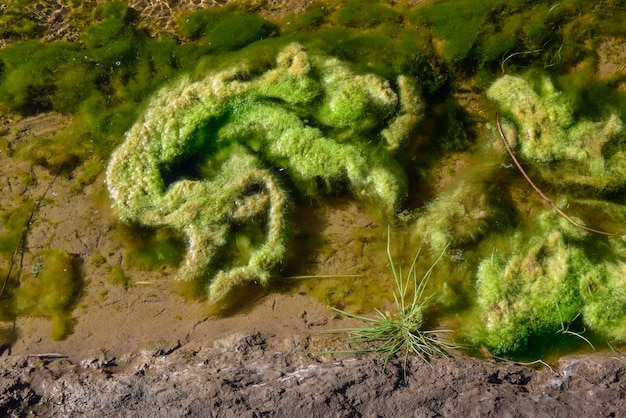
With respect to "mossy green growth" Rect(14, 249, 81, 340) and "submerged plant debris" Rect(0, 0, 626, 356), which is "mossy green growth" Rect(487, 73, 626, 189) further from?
"mossy green growth" Rect(14, 249, 81, 340)

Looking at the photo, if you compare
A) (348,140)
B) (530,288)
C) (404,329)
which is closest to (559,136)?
(530,288)

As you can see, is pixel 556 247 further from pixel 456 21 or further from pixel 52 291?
pixel 52 291

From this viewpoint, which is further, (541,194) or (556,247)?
(541,194)

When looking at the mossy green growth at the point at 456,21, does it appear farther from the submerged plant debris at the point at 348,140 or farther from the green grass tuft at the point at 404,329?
the green grass tuft at the point at 404,329

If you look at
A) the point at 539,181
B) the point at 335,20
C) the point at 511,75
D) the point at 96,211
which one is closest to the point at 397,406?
the point at 539,181

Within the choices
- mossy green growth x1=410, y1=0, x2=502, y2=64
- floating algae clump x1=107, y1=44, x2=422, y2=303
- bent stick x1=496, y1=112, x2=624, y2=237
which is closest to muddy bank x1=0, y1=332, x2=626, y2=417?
floating algae clump x1=107, y1=44, x2=422, y2=303
